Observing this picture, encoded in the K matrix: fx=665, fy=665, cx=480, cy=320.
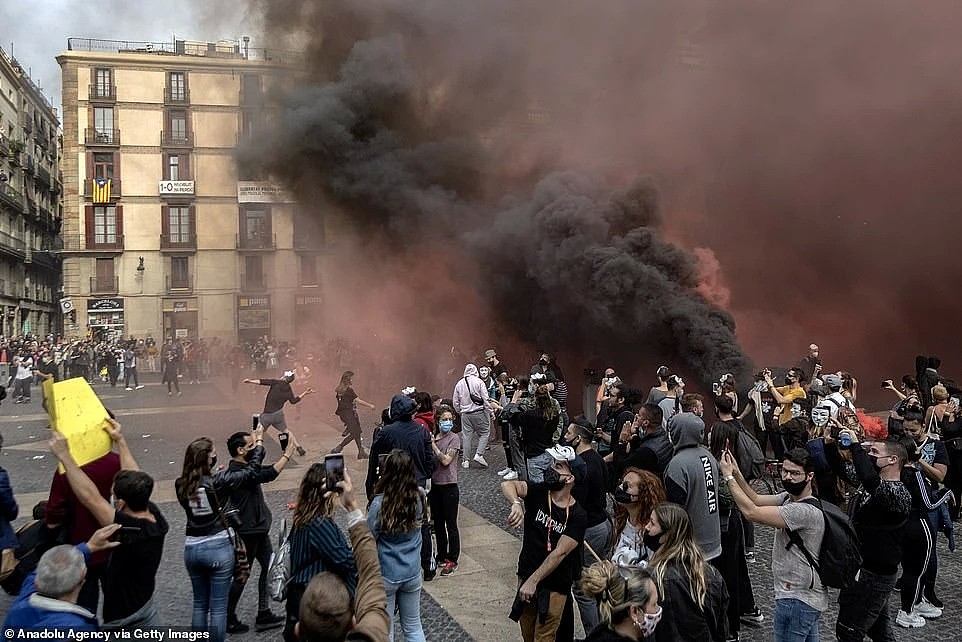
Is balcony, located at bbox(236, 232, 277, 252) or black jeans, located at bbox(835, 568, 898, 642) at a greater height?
balcony, located at bbox(236, 232, 277, 252)

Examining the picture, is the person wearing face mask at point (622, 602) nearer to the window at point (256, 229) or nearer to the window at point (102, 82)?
the window at point (256, 229)

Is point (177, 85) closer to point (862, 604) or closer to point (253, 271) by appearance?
point (253, 271)

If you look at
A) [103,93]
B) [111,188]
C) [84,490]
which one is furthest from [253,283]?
[84,490]

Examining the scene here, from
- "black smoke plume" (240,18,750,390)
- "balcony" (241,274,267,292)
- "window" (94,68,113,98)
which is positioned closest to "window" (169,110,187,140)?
"window" (94,68,113,98)

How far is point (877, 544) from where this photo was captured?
13.0 feet

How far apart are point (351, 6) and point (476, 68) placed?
4.42 meters

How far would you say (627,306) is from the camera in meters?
14.8

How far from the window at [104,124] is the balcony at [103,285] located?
7622 mm

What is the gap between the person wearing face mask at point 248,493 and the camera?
14.0ft

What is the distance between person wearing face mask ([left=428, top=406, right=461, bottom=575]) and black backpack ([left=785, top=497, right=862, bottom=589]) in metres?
3.01

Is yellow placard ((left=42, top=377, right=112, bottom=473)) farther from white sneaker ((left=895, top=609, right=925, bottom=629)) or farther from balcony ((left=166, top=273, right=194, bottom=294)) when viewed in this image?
balcony ((left=166, top=273, right=194, bottom=294))

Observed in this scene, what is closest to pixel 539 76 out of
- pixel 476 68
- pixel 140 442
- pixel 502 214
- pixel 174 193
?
pixel 476 68

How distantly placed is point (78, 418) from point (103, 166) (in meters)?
39.0

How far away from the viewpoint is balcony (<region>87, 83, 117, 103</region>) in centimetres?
3600
